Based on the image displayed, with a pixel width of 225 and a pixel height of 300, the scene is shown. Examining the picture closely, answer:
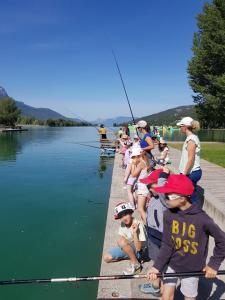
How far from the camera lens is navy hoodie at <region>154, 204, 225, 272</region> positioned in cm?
325

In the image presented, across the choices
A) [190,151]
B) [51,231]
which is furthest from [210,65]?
[190,151]

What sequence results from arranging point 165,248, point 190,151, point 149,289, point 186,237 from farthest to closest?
point 190,151 < point 149,289 < point 165,248 < point 186,237

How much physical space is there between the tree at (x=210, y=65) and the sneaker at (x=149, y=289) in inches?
1082

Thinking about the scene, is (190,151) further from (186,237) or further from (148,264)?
(186,237)

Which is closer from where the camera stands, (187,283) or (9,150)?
(187,283)

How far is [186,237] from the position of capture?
3.32 metres

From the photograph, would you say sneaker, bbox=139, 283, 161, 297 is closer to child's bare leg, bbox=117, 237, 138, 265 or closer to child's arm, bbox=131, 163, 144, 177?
child's bare leg, bbox=117, 237, 138, 265

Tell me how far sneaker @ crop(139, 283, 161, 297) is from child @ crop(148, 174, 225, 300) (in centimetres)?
112

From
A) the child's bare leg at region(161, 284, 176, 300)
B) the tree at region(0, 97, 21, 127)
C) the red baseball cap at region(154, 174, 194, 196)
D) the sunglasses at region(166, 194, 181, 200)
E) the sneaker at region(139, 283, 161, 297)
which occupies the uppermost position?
the tree at region(0, 97, 21, 127)

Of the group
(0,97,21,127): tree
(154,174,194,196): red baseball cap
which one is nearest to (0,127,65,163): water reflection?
(154,174,194,196): red baseball cap

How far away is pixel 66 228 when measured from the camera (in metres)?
9.80

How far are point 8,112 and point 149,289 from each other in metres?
130

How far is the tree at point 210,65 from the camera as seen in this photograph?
31.1m

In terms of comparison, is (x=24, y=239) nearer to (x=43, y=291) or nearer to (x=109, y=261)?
(x=43, y=291)
